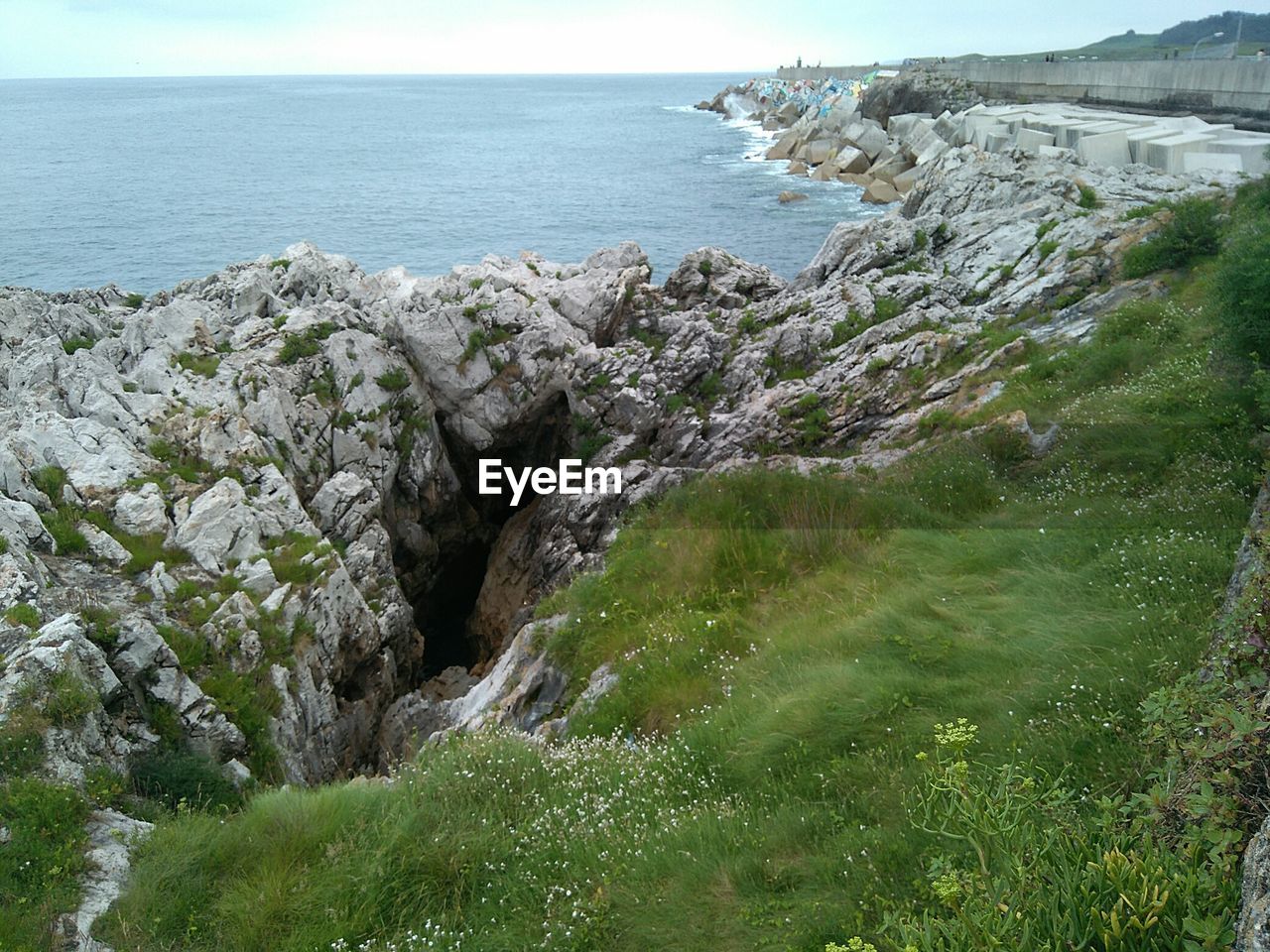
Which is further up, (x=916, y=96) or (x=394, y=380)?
(x=916, y=96)

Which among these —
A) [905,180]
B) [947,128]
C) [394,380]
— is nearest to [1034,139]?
[905,180]

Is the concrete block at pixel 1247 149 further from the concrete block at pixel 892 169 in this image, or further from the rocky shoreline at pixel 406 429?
the concrete block at pixel 892 169

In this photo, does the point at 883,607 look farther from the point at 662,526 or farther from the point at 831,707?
the point at 662,526

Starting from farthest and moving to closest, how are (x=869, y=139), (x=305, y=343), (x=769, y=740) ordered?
1. (x=869, y=139)
2. (x=305, y=343)
3. (x=769, y=740)

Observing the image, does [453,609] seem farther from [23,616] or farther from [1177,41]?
[1177,41]

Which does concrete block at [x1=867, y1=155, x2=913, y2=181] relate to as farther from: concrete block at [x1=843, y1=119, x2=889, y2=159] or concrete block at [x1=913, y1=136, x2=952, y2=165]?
concrete block at [x1=843, y1=119, x2=889, y2=159]

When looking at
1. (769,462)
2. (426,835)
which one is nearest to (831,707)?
(426,835)

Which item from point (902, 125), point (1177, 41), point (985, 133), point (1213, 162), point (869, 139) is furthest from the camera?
point (1177, 41)
